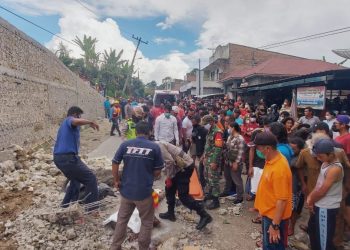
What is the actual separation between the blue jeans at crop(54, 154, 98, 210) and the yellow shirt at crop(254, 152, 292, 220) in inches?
109

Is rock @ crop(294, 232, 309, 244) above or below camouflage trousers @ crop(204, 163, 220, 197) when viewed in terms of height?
below

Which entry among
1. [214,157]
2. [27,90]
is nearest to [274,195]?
[214,157]

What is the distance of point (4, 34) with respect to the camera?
27.4 feet

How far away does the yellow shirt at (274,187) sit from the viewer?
2748 mm

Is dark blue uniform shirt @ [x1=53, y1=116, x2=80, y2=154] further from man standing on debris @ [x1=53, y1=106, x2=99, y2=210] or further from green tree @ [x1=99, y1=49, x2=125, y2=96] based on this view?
green tree @ [x1=99, y1=49, x2=125, y2=96]

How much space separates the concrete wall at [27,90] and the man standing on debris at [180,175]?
531 cm

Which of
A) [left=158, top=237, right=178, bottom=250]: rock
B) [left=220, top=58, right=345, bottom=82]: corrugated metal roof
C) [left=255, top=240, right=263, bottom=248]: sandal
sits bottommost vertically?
[left=255, top=240, right=263, bottom=248]: sandal

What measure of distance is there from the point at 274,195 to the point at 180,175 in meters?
1.87

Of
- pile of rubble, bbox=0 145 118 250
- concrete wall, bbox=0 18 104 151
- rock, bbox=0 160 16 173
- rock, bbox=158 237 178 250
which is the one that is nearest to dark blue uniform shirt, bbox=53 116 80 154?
pile of rubble, bbox=0 145 118 250

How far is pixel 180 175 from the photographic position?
4.50m

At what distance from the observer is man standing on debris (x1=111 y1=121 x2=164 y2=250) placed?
3.49m

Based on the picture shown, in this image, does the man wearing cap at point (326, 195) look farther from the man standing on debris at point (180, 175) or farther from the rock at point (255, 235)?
the man standing on debris at point (180, 175)

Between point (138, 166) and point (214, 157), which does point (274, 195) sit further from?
point (214, 157)

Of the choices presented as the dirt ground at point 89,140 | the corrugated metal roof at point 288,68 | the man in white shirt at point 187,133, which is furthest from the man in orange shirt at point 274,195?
the corrugated metal roof at point 288,68
